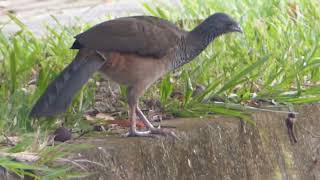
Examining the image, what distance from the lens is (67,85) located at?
4477 millimetres

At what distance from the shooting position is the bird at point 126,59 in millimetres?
4461

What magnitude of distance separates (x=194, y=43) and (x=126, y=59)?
1.73 feet

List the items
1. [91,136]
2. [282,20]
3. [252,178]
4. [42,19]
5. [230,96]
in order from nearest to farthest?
[91,136] → [252,178] → [230,96] → [282,20] → [42,19]

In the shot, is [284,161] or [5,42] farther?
[5,42]

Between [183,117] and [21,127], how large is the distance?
35.8 inches

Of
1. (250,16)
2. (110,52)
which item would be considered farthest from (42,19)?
(110,52)

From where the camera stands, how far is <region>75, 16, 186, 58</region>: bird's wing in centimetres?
459

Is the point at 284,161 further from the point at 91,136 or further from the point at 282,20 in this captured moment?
the point at 282,20

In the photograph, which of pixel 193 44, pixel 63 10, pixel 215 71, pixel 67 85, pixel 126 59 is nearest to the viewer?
pixel 67 85

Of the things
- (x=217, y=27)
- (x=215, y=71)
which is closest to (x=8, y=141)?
(x=217, y=27)

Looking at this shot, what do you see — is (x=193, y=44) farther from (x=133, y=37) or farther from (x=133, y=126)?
(x=133, y=126)

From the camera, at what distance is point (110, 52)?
4.61m

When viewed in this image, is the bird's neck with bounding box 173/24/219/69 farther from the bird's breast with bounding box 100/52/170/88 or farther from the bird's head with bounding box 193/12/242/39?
the bird's breast with bounding box 100/52/170/88

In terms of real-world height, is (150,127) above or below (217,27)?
below
